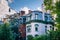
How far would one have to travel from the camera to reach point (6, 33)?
8711 millimetres

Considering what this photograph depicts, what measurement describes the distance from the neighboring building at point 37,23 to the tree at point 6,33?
758mm

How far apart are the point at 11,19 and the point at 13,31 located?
0.46 m

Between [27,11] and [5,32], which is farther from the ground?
[27,11]

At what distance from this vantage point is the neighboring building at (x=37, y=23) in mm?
9320

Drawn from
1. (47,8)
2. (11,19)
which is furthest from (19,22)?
(47,8)

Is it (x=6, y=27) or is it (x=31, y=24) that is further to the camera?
(x=31, y=24)

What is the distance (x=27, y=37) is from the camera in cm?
922

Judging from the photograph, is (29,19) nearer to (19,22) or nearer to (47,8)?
(19,22)

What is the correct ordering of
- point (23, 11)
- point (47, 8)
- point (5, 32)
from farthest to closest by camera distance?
1. point (23, 11)
2. point (5, 32)
3. point (47, 8)

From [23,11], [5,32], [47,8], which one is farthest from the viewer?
[23,11]

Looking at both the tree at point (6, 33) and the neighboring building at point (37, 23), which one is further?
the neighboring building at point (37, 23)

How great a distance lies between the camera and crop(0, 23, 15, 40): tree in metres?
8.61

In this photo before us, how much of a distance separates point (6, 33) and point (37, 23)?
1.40m

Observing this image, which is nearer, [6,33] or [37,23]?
[6,33]
